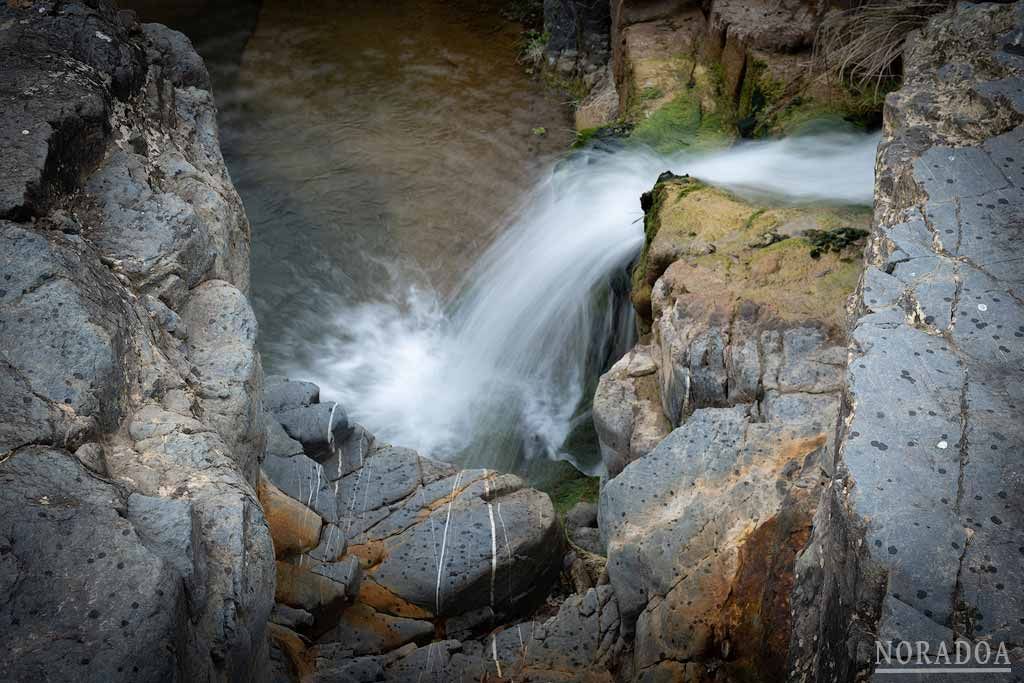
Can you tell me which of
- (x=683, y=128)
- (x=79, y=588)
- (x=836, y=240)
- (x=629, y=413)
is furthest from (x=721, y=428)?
(x=683, y=128)

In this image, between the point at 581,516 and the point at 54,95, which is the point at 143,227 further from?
the point at 581,516

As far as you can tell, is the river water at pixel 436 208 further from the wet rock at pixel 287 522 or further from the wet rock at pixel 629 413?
the wet rock at pixel 287 522

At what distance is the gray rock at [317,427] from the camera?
4.68 m

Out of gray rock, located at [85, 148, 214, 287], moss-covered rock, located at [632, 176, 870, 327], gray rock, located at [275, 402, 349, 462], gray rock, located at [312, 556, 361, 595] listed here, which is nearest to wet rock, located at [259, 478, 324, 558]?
gray rock, located at [312, 556, 361, 595]

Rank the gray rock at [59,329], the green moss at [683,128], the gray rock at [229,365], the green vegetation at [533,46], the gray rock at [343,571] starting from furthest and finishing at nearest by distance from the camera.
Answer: the green vegetation at [533,46]
the green moss at [683,128]
the gray rock at [343,571]
the gray rock at [229,365]
the gray rock at [59,329]

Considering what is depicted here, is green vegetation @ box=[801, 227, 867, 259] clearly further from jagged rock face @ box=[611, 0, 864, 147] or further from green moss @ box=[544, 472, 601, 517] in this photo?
green moss @ box=[544, 472, 601, 517]

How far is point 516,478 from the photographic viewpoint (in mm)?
4684

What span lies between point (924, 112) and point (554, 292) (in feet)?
9.57

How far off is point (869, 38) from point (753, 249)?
6.74 feet

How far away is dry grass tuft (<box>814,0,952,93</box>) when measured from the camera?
5348 mm

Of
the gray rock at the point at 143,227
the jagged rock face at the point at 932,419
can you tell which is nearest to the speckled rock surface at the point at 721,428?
the jagged rock face at the point at 932,419

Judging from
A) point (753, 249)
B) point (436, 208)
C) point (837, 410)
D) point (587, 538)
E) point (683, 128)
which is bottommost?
point (587, 538)

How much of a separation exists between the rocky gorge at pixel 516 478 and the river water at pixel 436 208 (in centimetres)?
85

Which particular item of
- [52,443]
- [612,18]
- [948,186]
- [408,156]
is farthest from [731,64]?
[52,443]
